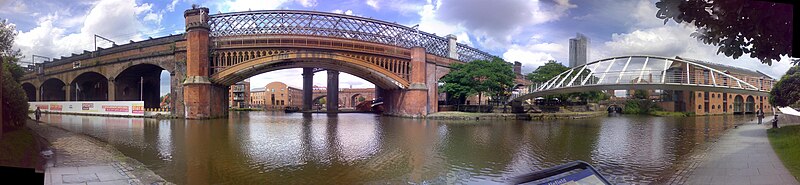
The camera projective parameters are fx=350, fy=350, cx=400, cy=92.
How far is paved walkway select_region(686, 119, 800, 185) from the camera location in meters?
2.30

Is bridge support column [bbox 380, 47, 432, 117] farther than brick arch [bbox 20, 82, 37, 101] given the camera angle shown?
Yes

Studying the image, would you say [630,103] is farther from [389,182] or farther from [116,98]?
[116,98]

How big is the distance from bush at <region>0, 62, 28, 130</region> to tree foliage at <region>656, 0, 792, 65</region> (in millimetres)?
3443

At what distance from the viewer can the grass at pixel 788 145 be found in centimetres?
290

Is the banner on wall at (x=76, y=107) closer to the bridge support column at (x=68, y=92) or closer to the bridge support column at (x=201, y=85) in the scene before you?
the bridge support column at (x=68, y=92)

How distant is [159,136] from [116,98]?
400 centimetres

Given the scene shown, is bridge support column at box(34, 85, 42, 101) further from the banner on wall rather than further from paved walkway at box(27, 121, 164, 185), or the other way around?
paved walkway at box(27, 121, 164, 185)

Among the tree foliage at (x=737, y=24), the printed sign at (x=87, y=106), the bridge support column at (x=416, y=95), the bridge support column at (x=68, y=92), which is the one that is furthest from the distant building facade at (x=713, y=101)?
the bridge support column at (x=416, y=95)

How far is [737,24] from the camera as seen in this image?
1.88 m

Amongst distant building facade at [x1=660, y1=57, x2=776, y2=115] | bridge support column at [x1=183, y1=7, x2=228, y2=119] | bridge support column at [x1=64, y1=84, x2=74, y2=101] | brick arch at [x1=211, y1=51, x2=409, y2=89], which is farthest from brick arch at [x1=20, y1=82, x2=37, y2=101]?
brick arch at [x1=211, y1=51, x2=409, y2=89]

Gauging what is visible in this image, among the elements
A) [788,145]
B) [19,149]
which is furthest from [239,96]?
[788,145]

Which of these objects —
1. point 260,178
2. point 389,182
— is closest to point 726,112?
point 389,182

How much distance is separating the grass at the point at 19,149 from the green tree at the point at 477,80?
66.5 ft

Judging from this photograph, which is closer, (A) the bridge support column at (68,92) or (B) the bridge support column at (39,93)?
(B) the bridge support column at (39,93)
